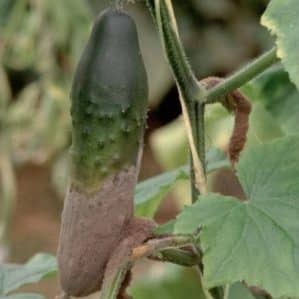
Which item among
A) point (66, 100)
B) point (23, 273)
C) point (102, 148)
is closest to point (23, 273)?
point (23, 273)

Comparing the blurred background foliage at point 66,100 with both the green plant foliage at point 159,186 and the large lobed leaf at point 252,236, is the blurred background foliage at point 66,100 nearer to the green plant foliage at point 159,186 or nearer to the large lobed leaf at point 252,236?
the green plant foliage at point 159,186

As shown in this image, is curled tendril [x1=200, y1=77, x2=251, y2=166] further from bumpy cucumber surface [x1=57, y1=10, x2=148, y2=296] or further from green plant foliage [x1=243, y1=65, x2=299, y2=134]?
green plant foliage [x1=243, y1=65, x2=299, y2=134]

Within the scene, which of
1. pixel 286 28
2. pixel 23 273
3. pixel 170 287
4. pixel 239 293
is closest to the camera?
pixel 286 28

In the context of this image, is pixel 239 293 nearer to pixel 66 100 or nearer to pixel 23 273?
pixel 23 273

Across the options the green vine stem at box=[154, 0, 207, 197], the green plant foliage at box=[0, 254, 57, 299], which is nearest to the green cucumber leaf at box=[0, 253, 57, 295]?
the green plant foliage at box=[0, 254, 57, 299]

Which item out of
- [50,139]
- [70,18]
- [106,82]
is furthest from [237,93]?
[50,139]

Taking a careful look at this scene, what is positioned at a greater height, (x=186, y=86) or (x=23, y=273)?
(x=186, y=86)

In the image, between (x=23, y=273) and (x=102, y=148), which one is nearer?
(x=102, y=148)

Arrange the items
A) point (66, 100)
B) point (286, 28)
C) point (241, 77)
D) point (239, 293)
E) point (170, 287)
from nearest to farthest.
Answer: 1. point (286, 28)
2. point (241, 77)
3. point (239, 293)
4. point (170, 287)
5. point (66, 100)
